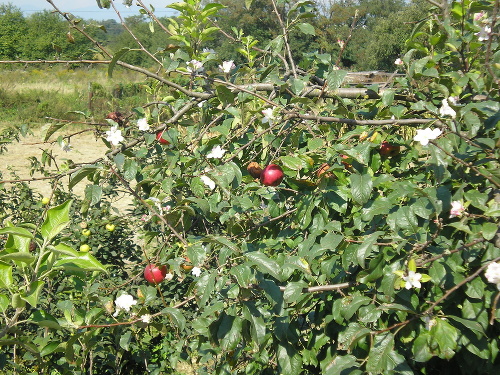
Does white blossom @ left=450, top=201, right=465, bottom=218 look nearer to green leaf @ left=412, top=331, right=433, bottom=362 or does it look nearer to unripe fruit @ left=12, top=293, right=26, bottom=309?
green leaf @ left=412, top=331, right=433, bottom=362

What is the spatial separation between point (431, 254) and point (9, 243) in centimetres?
95

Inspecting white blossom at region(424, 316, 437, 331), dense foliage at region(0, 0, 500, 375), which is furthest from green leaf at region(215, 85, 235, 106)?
white blossom at region(424, 316, 437, 331)

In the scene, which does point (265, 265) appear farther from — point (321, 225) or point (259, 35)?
point (259, 35)

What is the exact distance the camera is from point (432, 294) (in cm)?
122

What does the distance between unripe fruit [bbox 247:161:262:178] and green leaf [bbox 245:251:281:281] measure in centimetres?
46

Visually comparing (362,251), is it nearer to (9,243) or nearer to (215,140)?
(215,140)

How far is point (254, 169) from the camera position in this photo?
57.4 inches

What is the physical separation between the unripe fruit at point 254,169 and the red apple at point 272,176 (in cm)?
10

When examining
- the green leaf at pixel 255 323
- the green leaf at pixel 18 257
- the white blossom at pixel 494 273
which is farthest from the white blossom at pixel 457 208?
the green leaf at pixel 18 257

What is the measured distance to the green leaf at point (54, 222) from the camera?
89 cm

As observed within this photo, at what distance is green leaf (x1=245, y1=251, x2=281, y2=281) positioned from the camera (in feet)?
3.21

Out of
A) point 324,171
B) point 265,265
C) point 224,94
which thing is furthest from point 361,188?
point 224,94

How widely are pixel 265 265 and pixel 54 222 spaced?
43cm

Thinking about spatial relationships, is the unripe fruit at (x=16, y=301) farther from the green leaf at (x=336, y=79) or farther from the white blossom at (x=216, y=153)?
the green leaf at (x=336, y=79)
